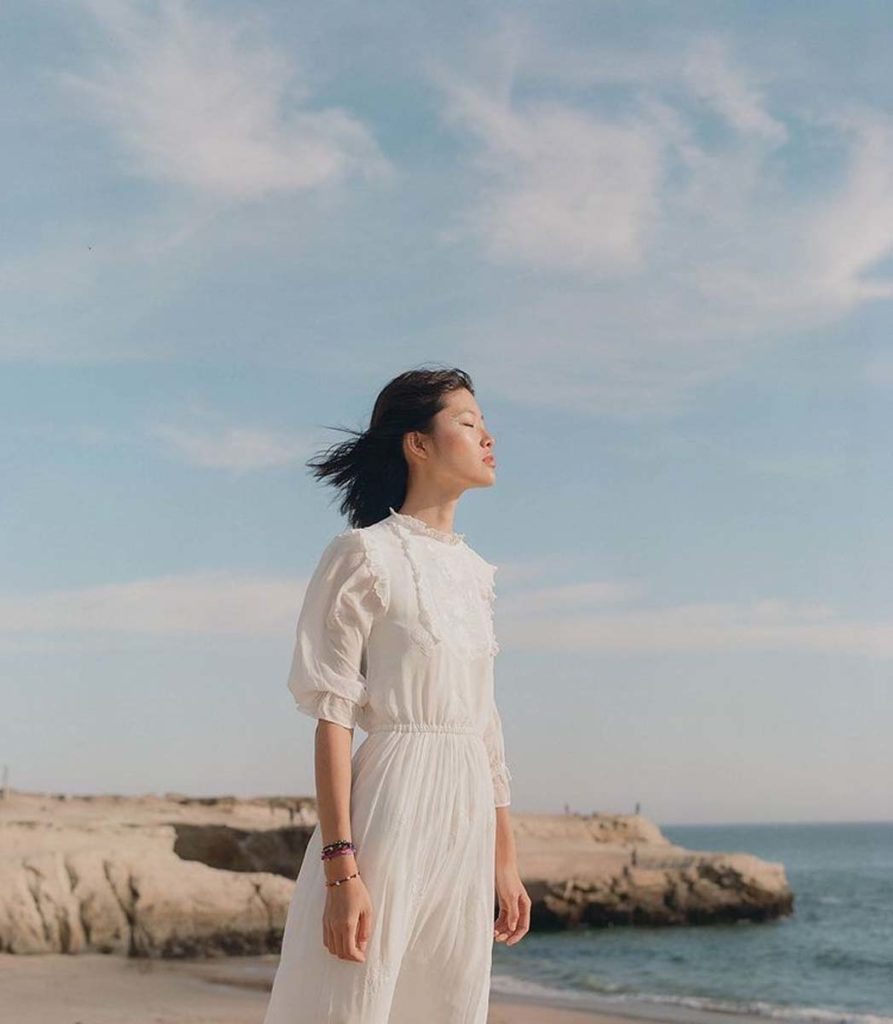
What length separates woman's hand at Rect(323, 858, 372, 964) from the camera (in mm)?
2924

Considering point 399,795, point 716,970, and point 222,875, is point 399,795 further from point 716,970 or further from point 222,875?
point 716,970

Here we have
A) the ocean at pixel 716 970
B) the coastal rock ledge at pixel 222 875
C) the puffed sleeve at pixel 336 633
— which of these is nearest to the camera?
the puffed sleeve at pixel 336 633

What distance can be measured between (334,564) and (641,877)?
32.7 meters

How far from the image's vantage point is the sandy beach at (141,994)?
12305mm

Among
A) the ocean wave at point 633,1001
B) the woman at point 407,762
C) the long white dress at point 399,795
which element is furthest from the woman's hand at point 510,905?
the ocean wave at point 633,1001

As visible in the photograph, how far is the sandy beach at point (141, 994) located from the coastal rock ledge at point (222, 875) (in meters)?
0.44

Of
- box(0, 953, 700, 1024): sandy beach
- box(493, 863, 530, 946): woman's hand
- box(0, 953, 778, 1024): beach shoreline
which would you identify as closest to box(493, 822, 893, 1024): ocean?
box(0, 953, 778, 1024): beach shoreline

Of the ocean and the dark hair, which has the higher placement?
the dark hair

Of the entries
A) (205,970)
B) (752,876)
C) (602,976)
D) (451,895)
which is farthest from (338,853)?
(752,876)

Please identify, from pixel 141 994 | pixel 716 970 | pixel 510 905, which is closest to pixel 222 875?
pixel 141 994

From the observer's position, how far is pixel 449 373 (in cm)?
345

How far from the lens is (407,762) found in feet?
10.2

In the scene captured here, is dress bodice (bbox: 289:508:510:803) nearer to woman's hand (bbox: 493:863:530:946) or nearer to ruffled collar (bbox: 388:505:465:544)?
ruffled collar (bbox: 388:505:465:544)

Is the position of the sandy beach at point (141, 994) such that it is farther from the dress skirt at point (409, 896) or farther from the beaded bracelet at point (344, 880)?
the beaded bracelet at point (344, 880)
